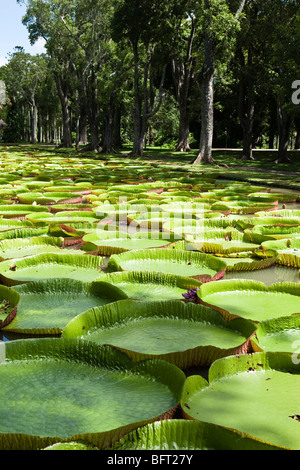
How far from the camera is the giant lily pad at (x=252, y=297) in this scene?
2.07 m

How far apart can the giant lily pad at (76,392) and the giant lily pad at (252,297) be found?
71cm

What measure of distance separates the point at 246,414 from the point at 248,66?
1740 centimetres

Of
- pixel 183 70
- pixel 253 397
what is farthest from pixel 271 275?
pixel 183 70

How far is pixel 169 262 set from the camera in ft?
9.62

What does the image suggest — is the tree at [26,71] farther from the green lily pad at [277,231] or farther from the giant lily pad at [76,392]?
the giant lily pad at [76,392]

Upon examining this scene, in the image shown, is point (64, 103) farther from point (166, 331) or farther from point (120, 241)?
point (166, 331)

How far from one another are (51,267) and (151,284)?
70 centimetres

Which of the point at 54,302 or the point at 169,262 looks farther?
the point at 169,262

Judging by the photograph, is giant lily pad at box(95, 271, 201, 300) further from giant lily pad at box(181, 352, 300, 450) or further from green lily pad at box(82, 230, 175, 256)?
giant lily pad at box(181, 352, 300, 450)

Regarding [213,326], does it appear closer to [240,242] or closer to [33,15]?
[240,242]

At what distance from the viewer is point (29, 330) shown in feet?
5.86

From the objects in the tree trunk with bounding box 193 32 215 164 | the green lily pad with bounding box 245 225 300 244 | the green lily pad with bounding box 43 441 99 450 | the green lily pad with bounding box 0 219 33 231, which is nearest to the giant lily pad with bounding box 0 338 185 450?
the green lily pad with bounding box 43 441 99 450

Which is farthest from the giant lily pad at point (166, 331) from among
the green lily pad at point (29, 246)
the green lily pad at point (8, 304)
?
the green lily pad at point (29, 246)

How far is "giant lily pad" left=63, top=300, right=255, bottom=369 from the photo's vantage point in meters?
1.58
